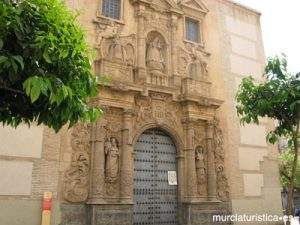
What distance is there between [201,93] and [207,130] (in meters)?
1.19

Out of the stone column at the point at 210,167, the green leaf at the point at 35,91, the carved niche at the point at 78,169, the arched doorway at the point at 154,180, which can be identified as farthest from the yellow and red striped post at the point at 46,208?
the green leaf at the point at 35,91

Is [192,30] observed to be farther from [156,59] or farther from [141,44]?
[141,44]

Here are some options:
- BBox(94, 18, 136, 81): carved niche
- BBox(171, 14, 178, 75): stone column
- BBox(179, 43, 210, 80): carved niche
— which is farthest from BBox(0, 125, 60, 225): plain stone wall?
BBox(179, 43, 210, 80): carved niche

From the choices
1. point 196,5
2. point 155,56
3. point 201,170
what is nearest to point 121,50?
point 155,56

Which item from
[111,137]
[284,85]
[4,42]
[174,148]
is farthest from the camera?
Answer: [174,148]

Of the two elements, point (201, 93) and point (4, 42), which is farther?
point (201, 93)

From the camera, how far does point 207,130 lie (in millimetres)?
12016

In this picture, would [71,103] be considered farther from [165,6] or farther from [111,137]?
[165,6]

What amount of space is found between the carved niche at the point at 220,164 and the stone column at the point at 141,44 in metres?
3.01

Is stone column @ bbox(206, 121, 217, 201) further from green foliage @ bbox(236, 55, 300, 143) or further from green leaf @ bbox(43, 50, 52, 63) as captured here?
green leaf @ bbox(43, 50, 52, 63)

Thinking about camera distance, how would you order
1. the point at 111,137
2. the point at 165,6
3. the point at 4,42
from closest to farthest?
the point at 4,42
the point at 111,137
the point at 165,6

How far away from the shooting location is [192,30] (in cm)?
1338

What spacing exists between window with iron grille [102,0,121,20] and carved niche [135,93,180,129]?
2703 millimetres

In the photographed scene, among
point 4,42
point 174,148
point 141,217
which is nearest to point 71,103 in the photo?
point 4,42
